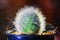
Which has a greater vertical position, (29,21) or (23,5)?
(23,5)

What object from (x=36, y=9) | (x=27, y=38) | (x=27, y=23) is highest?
(x=36, y=9)

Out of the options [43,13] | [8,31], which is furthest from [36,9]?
[8,31]

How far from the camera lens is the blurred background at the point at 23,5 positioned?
1255 millimetres

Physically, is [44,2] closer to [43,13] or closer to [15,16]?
[43,13]

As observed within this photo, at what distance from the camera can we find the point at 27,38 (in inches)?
48.4

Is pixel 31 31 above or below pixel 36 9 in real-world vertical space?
below

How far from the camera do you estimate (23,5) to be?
1261 mm

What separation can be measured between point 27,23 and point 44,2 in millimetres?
216

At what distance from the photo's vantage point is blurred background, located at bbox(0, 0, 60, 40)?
1.26 metres

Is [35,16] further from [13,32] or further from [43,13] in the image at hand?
[13,32]

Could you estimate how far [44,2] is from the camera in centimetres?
127

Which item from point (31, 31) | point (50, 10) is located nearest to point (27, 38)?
point (31, 31)

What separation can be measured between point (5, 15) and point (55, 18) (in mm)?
395

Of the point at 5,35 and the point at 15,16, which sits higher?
the point at 15,16
